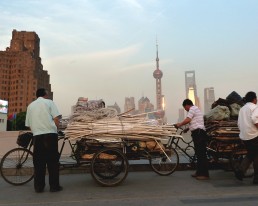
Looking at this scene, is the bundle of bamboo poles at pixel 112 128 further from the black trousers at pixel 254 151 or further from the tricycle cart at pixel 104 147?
the black trousers at pixel 254 151

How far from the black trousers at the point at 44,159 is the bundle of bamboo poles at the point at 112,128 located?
573mm

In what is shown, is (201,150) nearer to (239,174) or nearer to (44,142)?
(239,174)

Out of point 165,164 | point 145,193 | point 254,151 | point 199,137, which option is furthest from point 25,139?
point 254,151

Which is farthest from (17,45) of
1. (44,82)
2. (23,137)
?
(23,137)

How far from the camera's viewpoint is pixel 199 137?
7.18 meters

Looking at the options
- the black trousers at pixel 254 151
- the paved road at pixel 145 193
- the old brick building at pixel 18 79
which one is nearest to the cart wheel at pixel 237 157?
the paved road at pixel 145 193

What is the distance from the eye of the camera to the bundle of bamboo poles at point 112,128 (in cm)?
653

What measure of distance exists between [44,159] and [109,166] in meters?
1.28

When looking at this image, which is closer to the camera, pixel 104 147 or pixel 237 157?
pixel 104 147

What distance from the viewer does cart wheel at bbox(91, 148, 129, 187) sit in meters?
6.35

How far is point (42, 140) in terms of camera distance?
5.97 metres

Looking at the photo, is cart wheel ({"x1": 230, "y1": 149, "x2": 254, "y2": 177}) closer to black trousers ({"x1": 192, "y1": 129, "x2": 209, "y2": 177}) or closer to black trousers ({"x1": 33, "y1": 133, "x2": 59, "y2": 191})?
black trousers ({"x1": 192, "y1": 129, "x2": 209, "y2": 177})

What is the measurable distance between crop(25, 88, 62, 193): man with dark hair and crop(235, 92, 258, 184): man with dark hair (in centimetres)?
369

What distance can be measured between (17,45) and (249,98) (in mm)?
176063
